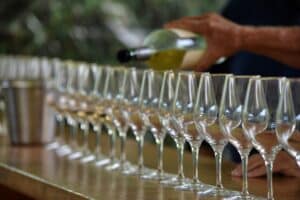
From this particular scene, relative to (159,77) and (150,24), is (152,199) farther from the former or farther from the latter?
(150,24)

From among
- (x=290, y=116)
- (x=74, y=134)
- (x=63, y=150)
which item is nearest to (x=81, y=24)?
(x=74, y=134)

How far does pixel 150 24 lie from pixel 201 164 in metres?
3.95

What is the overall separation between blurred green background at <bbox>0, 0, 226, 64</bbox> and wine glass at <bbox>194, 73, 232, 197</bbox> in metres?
4.30

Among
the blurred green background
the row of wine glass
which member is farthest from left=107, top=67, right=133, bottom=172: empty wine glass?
the blurred green background

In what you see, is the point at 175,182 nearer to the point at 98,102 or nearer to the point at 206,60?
the point at 98,102

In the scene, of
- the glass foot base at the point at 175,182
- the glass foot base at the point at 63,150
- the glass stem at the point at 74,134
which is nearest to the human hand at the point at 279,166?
the glass foot base at the point at 175,182

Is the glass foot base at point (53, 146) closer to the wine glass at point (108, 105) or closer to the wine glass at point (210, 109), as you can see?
the wine glass at point (108, 105)

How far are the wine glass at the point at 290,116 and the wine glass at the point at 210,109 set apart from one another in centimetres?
22

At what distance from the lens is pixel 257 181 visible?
225cm

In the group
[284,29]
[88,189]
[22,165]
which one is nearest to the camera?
[88,189]

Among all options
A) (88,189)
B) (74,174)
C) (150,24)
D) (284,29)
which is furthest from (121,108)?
(150,24)

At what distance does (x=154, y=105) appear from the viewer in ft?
7.45

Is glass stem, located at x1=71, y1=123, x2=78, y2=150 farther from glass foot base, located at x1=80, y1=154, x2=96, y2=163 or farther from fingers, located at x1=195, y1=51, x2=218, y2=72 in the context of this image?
fingers, located at x1=195, y1=51, x2=218, y2=72

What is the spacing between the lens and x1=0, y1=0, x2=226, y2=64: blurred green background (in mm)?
6379
